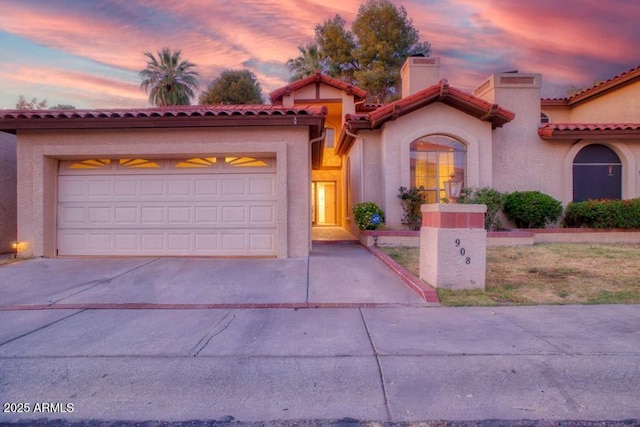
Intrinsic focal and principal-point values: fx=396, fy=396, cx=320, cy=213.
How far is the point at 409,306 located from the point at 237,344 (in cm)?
258

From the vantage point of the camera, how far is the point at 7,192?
11.3m

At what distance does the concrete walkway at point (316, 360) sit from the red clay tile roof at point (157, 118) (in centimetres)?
453

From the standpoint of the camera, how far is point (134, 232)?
9695mm

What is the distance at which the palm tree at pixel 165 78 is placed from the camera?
30375 mm

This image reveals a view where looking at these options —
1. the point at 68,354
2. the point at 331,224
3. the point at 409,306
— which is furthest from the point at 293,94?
the point at 68,354

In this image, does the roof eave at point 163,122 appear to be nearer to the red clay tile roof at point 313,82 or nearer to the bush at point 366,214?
the bush at point 366,214

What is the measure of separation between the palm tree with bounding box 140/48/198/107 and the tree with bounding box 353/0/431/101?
1362cm

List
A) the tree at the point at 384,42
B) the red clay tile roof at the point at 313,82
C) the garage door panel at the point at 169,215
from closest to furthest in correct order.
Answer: the garage door panel at the point at 169,215
the red clay tile roof at the point at 313,82
the tree at the point at 384,42

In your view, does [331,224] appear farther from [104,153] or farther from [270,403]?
[270,403]

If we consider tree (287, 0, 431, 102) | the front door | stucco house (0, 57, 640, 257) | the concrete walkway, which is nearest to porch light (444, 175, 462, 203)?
stucco house (0, 57, 640, 257)

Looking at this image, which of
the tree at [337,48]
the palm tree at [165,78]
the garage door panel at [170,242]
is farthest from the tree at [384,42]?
the garage door panel at [170,242]

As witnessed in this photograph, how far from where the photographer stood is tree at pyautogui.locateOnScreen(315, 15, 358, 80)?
3098 cm

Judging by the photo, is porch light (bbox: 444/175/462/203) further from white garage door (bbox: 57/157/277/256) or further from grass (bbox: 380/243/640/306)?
white garage door (bbox: 57/157/277/256)

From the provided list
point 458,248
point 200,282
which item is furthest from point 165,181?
point 458,248
